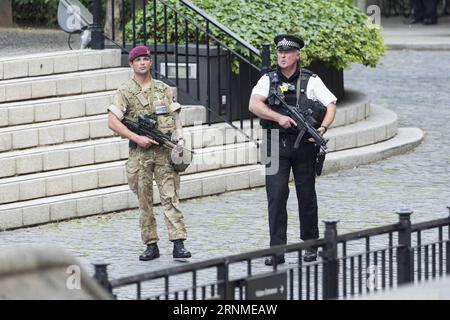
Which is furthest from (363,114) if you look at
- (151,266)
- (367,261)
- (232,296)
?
(232,296)

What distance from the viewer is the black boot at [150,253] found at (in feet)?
35.0

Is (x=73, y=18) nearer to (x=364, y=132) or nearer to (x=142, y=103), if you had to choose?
(x=364, y=132)

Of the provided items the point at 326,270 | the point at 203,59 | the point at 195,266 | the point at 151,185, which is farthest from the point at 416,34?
the point at 195,266

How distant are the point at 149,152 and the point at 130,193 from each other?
1981 millimetres

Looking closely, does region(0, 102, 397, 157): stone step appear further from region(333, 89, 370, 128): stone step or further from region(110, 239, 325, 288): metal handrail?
region(110, 239, 325, 288): metal handrail

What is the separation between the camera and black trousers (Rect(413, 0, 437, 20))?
29812 millimetres

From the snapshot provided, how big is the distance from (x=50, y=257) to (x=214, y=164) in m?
8.61

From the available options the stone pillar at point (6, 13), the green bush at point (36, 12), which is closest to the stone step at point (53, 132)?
the stone pillar at point (6, 13)

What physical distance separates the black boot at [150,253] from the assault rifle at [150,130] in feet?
2.57

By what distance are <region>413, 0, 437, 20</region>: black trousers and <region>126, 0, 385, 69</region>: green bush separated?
1357 centimetres

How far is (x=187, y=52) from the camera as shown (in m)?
14.4

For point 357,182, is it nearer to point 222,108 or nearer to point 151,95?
point 222,108

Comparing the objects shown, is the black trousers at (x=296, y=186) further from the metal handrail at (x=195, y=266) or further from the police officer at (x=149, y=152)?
the metal handrail at (x=195, y=266)

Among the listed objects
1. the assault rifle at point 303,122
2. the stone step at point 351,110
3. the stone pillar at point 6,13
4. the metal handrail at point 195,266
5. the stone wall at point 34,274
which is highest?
the stone wall at point 34,274
